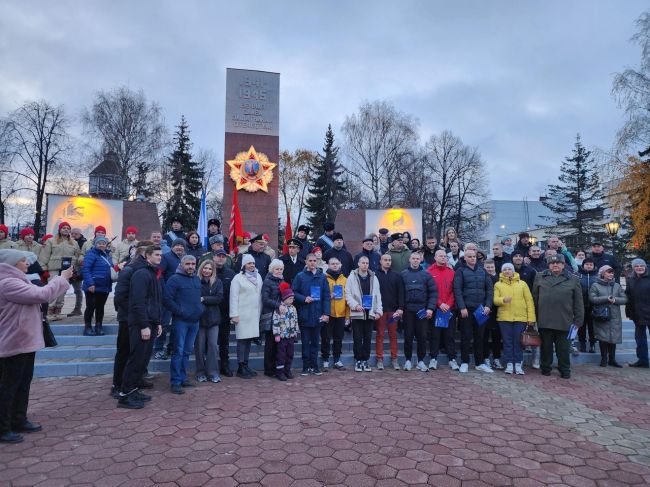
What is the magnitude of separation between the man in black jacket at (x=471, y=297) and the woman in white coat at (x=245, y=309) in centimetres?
325

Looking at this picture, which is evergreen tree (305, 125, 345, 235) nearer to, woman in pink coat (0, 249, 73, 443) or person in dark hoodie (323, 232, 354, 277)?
person in dark hoodie (323, 232, 354, 277)

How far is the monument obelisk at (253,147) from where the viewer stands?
45.6 feet

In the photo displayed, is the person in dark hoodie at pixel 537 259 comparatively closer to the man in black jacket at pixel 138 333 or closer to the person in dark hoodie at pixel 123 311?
the man in black jacket at pixel 138 333

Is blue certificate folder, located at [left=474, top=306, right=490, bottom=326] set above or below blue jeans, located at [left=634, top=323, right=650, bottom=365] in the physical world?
above

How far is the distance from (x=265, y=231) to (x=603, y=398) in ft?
36.2

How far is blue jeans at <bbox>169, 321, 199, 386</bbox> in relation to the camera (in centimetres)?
496

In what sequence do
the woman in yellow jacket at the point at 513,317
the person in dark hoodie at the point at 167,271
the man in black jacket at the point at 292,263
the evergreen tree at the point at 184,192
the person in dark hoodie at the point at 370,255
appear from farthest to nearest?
the evergreen tree at the point at 184,192, the person in dark hoodie at the point at 370,255, the man in black jacket at the point at 292,263, the woman in yellow jacket at the point at 513,317, the person in dark hoodie at the point at 167,271

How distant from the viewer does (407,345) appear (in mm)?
6348

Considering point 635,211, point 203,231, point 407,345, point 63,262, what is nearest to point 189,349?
point 407,345

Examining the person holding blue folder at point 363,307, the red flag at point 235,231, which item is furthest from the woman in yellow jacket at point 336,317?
the red flag at point 235,231

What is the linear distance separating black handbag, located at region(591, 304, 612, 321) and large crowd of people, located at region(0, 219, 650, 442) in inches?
0.7

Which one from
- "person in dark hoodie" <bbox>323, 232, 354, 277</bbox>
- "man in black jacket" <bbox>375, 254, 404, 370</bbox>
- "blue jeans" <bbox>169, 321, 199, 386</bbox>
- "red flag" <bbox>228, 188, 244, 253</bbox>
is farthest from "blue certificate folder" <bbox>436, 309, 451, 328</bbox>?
"red flag" <bbox>228, 188, 244, 253</bbox>

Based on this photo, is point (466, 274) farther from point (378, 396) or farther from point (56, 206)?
point (56, 206)

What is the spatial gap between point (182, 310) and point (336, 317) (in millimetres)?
2407
